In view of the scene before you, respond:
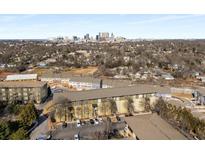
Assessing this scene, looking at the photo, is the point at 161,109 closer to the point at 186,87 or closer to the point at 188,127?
the point at 188,127

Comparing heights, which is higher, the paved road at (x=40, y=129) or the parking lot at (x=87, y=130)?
the parking lot at (x=87, y=130)

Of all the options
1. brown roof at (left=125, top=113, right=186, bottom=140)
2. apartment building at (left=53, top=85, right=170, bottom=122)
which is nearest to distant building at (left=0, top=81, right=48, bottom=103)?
apartment building at (left=53, top=85, right=170, bottom=122)

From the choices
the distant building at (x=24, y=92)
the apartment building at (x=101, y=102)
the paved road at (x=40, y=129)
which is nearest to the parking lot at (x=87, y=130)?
the paved road at (x=40, y=129)

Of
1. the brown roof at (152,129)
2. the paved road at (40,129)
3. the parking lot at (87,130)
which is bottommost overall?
the paved road at (40,129)

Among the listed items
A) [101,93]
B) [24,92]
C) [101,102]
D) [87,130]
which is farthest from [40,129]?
[24,92]

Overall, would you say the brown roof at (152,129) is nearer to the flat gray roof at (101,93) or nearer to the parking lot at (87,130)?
the parking lot at (87,130)
